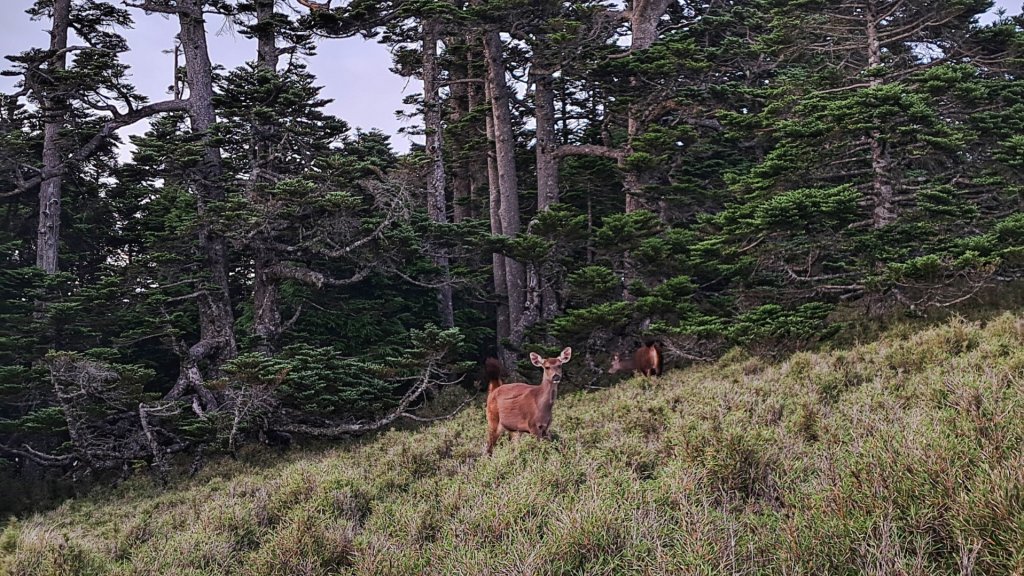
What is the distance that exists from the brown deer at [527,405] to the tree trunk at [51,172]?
47.5 feet

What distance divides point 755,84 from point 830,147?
9.95m

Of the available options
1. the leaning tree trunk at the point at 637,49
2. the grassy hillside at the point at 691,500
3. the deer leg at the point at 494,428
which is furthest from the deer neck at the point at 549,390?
the leaning tree trunk at the point at 637,49

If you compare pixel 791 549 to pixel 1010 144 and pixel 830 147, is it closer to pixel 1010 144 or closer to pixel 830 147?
pixel 830 147

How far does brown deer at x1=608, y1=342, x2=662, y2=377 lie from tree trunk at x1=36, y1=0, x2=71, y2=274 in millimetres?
15750

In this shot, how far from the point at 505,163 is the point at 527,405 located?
12.8 m

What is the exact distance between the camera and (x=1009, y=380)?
5.99 metres

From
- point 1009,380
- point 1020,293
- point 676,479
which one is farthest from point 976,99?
point 676,479

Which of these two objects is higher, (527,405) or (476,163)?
(476,163)

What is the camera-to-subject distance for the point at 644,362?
1534cm

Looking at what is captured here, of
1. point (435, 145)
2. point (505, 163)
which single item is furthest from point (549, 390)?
point (435, 145)

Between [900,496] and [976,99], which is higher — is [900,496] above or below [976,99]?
below

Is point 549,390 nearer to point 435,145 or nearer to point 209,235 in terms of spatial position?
point 209,235

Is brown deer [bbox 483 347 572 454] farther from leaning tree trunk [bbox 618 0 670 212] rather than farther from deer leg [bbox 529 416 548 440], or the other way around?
leaning tree trunk [bbox 618 0 670 212]

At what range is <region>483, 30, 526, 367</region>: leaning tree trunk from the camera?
1942 centimetres
